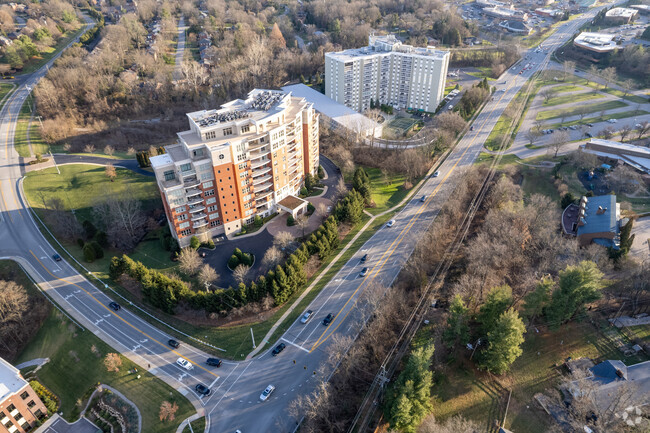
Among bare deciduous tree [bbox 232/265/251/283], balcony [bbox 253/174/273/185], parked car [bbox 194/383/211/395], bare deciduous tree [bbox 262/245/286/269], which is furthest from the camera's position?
balcony [bbox 253/174/273/185]

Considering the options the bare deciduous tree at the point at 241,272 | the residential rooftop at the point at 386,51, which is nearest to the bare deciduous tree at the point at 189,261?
the bare deciduous tree at the point at 241,272

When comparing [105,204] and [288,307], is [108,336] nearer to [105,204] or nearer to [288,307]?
[288,307]

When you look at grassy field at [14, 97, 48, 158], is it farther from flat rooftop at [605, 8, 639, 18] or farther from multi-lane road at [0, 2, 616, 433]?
flat rooftop at [605, 8, 639, 18]

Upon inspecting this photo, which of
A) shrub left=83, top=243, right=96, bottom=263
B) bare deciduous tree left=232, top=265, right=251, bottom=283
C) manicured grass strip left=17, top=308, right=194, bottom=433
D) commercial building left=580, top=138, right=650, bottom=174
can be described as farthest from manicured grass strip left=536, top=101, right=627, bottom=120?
shrub left=83, top=243, right=96, bottom=263

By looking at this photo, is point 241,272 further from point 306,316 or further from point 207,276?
point 306,316

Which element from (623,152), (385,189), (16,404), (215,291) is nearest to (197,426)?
(215,291)

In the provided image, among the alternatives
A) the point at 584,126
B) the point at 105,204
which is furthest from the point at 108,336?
the point at 584,126
